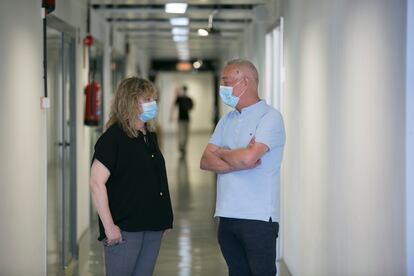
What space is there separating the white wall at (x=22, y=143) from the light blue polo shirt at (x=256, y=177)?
149cm

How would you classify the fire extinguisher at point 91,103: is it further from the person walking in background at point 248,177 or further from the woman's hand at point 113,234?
the woman's hand at point 113,234

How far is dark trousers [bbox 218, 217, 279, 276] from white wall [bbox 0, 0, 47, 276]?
4.86 feet

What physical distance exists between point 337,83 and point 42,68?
2.40 metres

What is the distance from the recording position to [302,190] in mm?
5891

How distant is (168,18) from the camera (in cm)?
1169

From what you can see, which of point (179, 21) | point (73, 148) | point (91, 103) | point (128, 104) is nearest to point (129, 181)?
point (128, 104)

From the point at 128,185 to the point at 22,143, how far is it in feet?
5.41

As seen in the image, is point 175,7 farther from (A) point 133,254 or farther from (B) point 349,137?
(A) point 133,254

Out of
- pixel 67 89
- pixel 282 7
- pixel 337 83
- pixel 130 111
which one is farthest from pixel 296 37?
pixel 130 111

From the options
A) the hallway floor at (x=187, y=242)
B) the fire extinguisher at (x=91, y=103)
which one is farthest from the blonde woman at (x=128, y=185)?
the fire extinguisher at (x=91, y=103)

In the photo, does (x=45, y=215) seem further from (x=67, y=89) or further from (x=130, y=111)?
(x=130, y=111)

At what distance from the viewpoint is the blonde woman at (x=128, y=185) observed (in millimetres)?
3635

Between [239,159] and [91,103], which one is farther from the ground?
[91,103]

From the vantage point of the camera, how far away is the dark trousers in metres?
3.75
